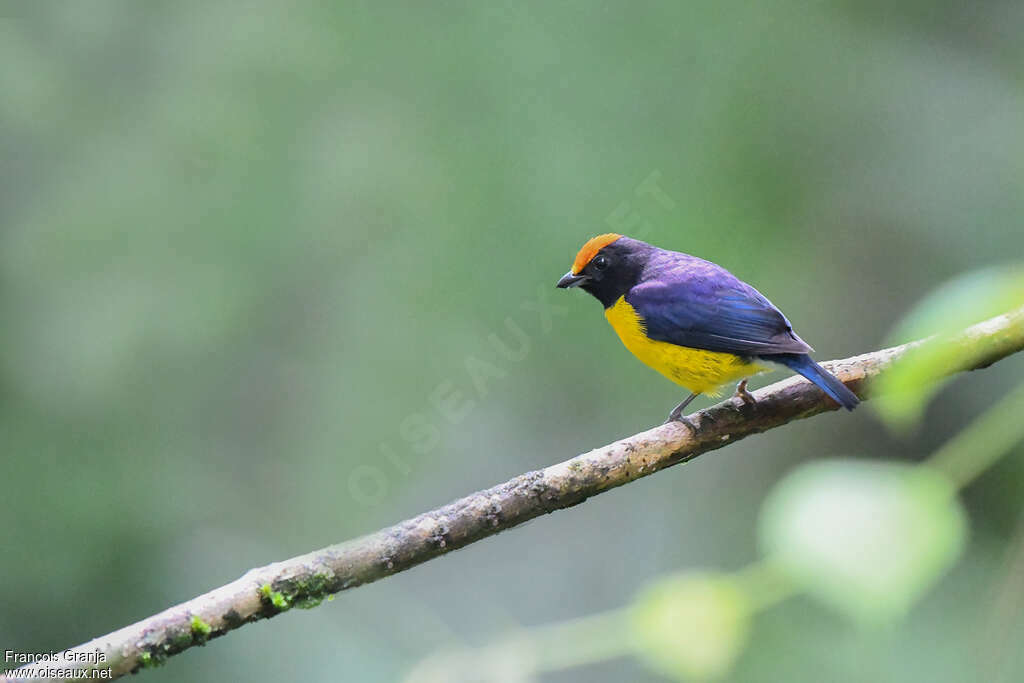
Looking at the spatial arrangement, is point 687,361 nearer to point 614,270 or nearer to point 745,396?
point 745,396

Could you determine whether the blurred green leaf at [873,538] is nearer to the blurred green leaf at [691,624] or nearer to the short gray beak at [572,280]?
the blurred green leaf at [691,624]

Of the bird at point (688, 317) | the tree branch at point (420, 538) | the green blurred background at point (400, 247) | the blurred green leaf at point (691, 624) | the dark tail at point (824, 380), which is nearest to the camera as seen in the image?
the blurred green leaf at point (691, 624)

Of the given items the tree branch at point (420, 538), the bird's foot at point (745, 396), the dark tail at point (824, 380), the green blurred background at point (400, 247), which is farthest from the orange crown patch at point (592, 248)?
the tree branch at point (420, 538)

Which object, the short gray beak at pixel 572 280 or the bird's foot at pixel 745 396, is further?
the short gray beak at pixel 572 280

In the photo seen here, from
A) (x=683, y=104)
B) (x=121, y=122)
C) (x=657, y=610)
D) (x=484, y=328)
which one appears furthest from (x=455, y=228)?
(x=657, y=610)

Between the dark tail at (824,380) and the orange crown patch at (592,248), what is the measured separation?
1.24 metres

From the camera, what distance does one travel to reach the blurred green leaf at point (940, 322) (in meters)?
1.04

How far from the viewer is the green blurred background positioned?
17.5ft

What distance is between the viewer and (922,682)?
A: 4.88 meters

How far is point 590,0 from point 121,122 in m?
2.91

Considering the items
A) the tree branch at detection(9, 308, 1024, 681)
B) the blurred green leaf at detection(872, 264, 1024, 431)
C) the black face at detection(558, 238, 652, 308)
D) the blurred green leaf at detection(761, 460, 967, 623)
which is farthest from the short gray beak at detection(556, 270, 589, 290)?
the blurred green leaf at detection(761, 460, 967, 623)

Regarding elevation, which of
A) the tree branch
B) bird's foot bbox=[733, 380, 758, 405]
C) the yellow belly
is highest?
the yellow belly

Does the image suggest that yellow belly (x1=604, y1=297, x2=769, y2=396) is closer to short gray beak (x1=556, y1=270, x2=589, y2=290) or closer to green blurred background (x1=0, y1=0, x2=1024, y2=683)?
short gray beak (x1=556, y1=270, x2=589, y2=290)

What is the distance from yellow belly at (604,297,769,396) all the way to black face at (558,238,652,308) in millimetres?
224
